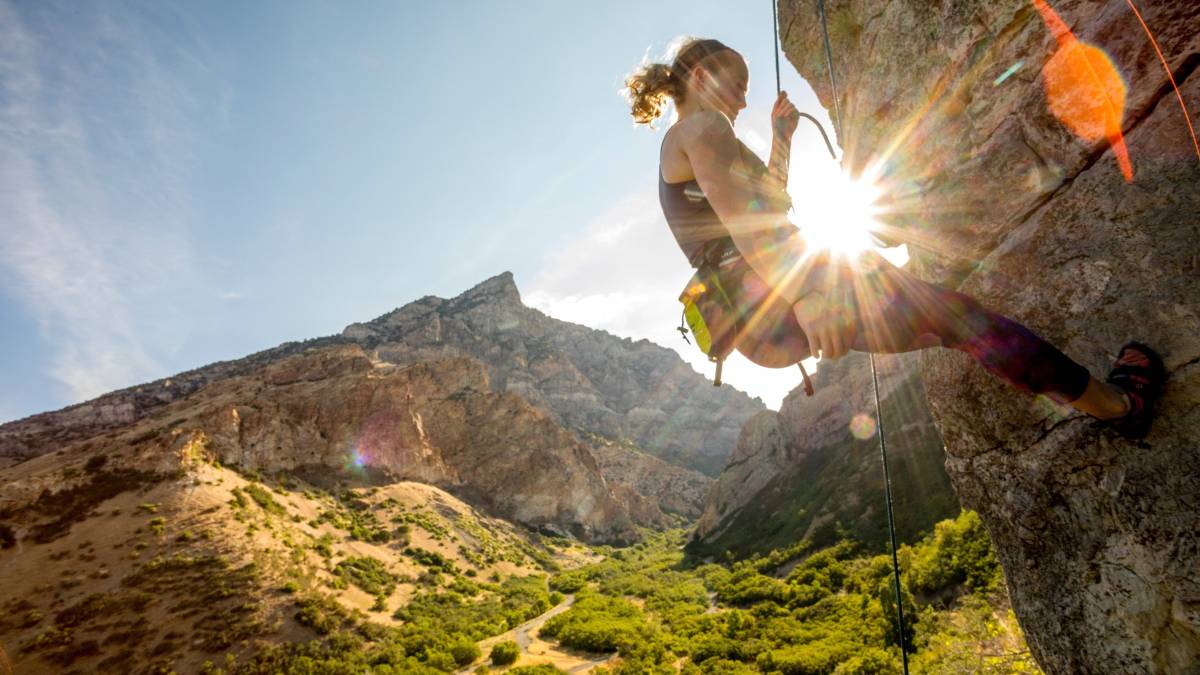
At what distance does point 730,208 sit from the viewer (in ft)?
8.37

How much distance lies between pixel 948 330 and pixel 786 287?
0.81m

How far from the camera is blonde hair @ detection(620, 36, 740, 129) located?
3123 mm

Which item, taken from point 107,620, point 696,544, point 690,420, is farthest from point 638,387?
point 107,620

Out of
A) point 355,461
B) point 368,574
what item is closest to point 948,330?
point 368,574

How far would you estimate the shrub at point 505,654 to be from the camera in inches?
874

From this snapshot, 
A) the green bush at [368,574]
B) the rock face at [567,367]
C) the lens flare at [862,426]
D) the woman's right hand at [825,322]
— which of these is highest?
the rock face at [567,367]

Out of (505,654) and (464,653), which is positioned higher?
(505,654)

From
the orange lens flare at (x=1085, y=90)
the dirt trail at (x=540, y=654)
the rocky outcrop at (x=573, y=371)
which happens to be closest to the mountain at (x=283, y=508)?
the dirt trail at (x=540, y=654)

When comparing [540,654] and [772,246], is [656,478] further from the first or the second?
[772,246]

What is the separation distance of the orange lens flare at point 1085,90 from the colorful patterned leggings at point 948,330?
924 millimetres

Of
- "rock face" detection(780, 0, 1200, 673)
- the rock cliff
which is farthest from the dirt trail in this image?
the rock cliff

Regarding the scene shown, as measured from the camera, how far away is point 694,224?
3139 mm

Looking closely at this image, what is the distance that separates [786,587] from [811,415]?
36.2 meters

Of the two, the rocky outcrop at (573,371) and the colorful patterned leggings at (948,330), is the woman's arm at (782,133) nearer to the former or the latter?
the colorful patterned leggings at (948,330)
